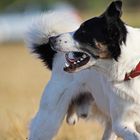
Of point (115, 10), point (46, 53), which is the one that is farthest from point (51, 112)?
point (115, 10)

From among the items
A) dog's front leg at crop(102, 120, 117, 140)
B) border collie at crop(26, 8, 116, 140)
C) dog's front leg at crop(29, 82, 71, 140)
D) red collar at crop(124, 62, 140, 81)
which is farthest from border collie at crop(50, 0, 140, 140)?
dog's front leg at crop(102, 120, 117, 140)

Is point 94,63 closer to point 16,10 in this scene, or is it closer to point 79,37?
point 79,37

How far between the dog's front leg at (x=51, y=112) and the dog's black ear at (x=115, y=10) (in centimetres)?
138

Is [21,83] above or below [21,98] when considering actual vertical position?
below

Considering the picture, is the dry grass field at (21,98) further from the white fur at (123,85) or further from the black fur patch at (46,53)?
the white fur at (123,85)

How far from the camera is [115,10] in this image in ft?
25.8

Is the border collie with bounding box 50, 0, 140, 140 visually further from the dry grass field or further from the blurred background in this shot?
the dry grass field

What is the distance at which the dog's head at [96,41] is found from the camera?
25.6ft

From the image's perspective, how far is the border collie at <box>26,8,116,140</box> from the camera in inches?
349

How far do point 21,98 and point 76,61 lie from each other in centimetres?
743

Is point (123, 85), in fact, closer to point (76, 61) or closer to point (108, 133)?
point (76, 61)

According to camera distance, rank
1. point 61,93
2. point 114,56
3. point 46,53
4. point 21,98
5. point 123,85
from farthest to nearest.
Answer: point 21,98 < point 46,53 < point 61,93 < point 123,85 < point 114,56

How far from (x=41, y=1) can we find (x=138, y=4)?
9027 millimetres

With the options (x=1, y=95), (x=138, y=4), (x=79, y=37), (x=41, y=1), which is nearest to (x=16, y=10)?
(x=41, y=1)
